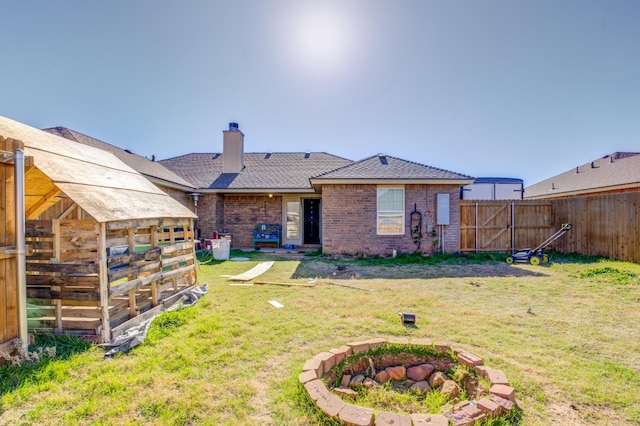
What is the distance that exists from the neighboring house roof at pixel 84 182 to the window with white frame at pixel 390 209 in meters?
6.92

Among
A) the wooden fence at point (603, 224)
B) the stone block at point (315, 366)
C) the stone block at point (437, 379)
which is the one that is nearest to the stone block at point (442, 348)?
the stone block at point (437, 379)

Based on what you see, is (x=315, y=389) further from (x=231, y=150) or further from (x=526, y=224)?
(x=231, y=150)

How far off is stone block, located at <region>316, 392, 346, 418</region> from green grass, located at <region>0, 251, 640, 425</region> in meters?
0.09

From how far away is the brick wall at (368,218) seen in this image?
10.2m

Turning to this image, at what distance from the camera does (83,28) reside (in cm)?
730

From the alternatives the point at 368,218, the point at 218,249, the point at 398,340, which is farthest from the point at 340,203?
the point at 398,340

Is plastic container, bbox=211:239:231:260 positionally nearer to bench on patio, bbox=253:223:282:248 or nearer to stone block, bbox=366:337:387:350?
bench on patio, bbox=253:223:282:248

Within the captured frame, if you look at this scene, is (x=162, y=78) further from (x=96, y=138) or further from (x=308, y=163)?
(x=308, y=163)

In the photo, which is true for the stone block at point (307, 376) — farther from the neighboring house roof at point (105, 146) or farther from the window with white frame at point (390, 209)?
the neighboring house roof at point (105, 146)

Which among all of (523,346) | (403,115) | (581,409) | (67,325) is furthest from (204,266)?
(403,115)

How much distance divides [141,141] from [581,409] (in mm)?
18315

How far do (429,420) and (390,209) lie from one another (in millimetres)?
8639

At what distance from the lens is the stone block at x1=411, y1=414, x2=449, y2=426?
1.88 meters

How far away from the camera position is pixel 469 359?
282 centimetres
